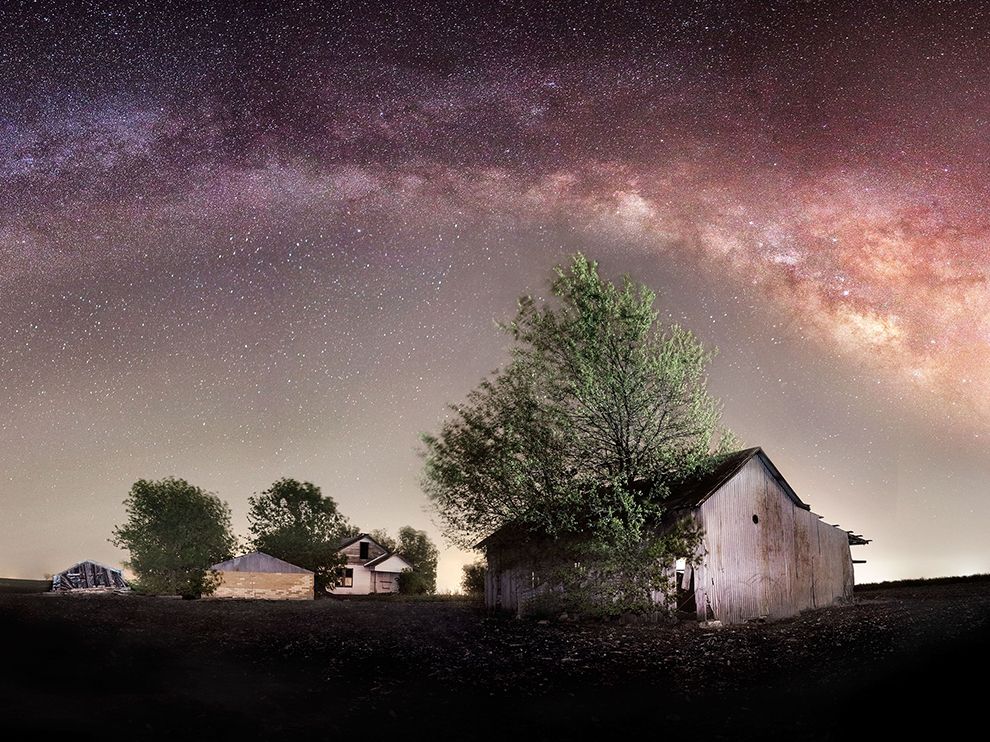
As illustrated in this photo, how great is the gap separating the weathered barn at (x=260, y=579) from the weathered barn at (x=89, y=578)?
22741 millimetres

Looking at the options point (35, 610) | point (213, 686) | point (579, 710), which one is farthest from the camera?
point (35, 610)

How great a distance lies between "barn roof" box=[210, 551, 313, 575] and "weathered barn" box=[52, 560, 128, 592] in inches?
901

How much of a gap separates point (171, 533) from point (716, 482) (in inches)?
3017

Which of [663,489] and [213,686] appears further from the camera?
[663,489]

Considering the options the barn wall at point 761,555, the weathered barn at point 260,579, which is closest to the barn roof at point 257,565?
the weathered barn at point 260,579

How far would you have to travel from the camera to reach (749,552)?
31094 mm

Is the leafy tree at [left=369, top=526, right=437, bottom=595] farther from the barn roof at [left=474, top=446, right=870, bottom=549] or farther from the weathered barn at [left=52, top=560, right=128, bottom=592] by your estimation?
the barn roof at [left=474, top=446, right=870, bottom=549]

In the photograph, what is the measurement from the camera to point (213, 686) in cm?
1480

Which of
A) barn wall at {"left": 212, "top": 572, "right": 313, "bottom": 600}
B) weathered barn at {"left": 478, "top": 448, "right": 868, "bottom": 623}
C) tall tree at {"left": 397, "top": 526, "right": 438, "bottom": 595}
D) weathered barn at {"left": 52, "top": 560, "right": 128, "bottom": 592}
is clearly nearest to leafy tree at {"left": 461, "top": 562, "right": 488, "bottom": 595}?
barn wall at {"left": 212, "top": 572, "right": 313, "bottom": 600}

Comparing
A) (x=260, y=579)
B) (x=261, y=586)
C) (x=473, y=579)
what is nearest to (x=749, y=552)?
(x=473, y=579)

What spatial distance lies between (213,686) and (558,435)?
716 inches

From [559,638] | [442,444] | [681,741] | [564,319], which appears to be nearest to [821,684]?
[681,741]

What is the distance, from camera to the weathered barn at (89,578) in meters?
77.0

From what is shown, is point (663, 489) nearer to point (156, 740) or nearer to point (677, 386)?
point (677, 386)
